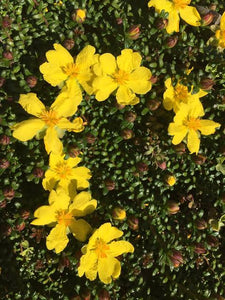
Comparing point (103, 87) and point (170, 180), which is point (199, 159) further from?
point (103, 87)

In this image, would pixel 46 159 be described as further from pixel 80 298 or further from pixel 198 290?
pixel 198 290

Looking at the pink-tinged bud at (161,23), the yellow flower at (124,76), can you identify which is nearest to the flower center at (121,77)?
the yellow flower at (124,76)

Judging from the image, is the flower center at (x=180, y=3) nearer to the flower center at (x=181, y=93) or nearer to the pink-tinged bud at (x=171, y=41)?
the pink-tinged bud at (x=171, y=41)

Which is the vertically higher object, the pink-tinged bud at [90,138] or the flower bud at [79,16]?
the flower bud at [79,16]

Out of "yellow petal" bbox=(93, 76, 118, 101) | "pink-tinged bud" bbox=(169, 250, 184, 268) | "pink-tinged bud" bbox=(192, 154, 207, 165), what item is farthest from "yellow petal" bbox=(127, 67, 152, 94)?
"pink-tinged bud" bbox=(169, 250, 184, 268)

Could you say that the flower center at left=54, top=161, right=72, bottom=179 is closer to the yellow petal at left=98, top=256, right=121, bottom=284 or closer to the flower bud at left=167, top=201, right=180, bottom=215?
the yellow petal at left=98, top=256, right=121, bottom=284

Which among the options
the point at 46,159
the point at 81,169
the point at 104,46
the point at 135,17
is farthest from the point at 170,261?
the point at 135,17

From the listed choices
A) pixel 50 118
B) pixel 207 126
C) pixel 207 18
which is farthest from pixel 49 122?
pixel 207 18
